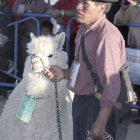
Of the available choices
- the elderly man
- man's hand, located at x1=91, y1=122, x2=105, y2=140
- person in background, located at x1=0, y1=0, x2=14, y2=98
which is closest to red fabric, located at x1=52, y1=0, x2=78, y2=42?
person in background, located at x1=0, y1=0, x2=14, y2=98

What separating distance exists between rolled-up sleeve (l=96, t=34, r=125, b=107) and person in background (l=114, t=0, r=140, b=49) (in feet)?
7.49

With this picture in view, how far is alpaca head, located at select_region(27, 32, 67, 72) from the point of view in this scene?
275 centimetres

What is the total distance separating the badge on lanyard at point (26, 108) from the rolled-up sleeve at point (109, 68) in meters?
0.87

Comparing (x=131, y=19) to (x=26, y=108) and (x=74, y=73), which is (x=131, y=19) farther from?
(x=26, y=108)

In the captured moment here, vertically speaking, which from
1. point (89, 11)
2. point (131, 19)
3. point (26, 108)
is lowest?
point (26, 108)

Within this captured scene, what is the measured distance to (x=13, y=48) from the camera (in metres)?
5.28

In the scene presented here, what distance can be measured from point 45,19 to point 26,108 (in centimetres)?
241

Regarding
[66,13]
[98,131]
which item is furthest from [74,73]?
[66,13]

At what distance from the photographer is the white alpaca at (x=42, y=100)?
2.85 m

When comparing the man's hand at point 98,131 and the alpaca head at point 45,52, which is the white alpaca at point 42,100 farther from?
the man's hand at point 98,131

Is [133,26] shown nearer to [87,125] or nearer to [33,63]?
[33,63]

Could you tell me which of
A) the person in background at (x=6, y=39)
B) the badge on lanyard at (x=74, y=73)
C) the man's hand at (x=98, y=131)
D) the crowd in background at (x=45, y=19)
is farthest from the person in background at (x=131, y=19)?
the man's hand at (x=98, y=131)

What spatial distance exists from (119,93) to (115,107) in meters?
0.10

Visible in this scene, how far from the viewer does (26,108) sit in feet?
9.03
